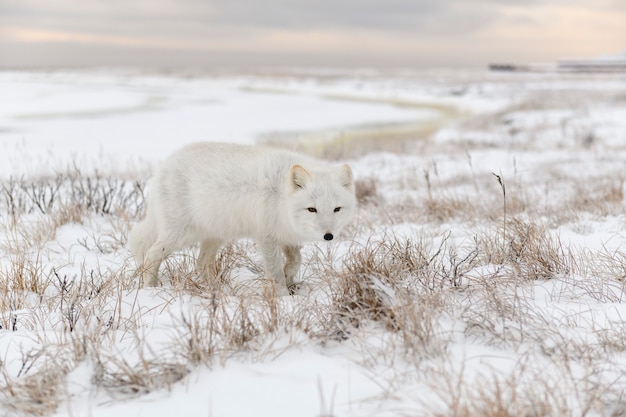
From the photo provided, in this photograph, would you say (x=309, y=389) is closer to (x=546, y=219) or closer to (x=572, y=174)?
(x=546, y=219)

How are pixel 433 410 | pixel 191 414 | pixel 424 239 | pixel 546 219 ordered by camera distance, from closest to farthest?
pixel 433 410 < pixel 191 414 < pixel 424 239 < pixel 546 219

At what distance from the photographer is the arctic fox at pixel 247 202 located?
3.78m

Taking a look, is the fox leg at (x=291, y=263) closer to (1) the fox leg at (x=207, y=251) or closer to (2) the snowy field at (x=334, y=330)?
(2) the snowy field at (x=334, y=330)

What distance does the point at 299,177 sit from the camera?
378 centimetres

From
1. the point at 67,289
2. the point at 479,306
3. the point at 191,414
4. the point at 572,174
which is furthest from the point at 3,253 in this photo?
the point at 572,174

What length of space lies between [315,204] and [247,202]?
0.58 m

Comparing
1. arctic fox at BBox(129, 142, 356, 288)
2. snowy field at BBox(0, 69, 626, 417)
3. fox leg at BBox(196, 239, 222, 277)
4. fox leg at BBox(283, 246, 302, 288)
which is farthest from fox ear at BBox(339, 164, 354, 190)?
fox leg at BBox(196, 239, 222, 277)

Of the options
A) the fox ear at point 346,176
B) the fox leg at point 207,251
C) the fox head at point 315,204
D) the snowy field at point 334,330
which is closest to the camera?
the snowy field at point 334,330

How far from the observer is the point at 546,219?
6.09m

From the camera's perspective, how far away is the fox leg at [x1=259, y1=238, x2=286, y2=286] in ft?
13.1

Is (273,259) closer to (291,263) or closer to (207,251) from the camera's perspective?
(291,263)

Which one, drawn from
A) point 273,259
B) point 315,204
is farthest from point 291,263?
point 315,204

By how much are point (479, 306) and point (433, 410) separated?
102 centimetres

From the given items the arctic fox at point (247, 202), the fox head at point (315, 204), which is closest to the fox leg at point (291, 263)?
the arctic fox at point (247, 202)
